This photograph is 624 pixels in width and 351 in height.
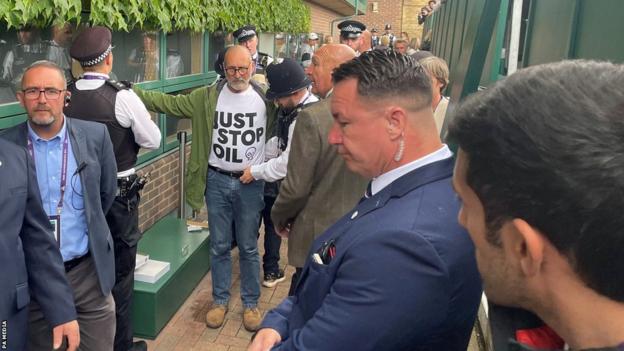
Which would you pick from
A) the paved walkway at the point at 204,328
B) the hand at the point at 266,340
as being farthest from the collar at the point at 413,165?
the paved walkway at the point at 204,328

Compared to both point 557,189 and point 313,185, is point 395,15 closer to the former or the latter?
point 313,185

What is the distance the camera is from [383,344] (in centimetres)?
124

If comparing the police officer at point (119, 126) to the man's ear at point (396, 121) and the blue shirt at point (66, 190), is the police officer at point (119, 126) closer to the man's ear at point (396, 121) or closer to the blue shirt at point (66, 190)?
the blue shirt at point (66, 190)

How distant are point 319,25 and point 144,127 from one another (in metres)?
17.6

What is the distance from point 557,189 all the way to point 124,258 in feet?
9.59

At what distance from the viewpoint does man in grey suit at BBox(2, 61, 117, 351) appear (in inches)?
97.9

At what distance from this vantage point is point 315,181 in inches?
116

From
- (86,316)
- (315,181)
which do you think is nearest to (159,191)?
(86,316)

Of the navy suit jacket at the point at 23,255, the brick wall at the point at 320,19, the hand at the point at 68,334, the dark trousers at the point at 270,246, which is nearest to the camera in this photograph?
the navy suit jacket at the point at 23,255

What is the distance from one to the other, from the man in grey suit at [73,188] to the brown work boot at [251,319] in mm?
1296

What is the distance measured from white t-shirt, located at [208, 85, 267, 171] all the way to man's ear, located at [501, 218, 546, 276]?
3.11 m

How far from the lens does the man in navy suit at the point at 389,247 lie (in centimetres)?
121

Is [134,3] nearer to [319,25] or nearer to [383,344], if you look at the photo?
[383,344]

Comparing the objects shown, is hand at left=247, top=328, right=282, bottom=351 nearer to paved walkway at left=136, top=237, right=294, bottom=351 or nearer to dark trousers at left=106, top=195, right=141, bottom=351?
dark trousers at left=106, top=195, right=141, bottom=351
